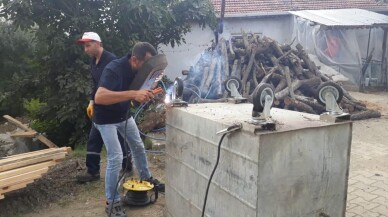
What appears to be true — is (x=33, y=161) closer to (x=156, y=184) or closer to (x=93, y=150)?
(x=93, y=150)

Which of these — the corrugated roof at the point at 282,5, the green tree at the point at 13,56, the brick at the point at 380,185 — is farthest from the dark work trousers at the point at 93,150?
the corrugated roof at the point at 282,5

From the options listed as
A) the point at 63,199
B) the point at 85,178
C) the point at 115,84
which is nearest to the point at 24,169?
the point at 63,199

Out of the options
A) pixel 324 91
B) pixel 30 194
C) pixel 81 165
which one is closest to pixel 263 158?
pixel 324 91

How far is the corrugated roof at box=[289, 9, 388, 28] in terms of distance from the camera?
13312mm

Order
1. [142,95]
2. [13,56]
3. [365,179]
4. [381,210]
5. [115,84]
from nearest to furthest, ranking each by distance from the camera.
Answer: [142,95] → [115,84] → [381,210] → [365,179] → [13,56]

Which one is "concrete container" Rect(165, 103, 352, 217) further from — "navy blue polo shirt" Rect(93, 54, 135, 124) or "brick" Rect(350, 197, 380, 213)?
"brick" Rect(350, 197, 380, 213)

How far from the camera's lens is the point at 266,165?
2.39 m

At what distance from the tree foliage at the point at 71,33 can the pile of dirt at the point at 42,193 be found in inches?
61.0

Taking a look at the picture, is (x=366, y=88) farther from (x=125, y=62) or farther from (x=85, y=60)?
(x=125, y=62)

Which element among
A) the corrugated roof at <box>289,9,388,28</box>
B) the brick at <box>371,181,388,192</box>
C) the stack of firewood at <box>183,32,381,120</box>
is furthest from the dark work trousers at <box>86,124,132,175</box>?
the corrugated roof at <box>289,9,388,28</box>

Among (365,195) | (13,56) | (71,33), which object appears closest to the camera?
(365,195)

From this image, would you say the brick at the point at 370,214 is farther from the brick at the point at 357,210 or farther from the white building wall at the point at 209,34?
the white building wall at the point at 209,34

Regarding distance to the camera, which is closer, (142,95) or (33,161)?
(142,95)

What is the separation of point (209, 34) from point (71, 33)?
8885 millimetres
